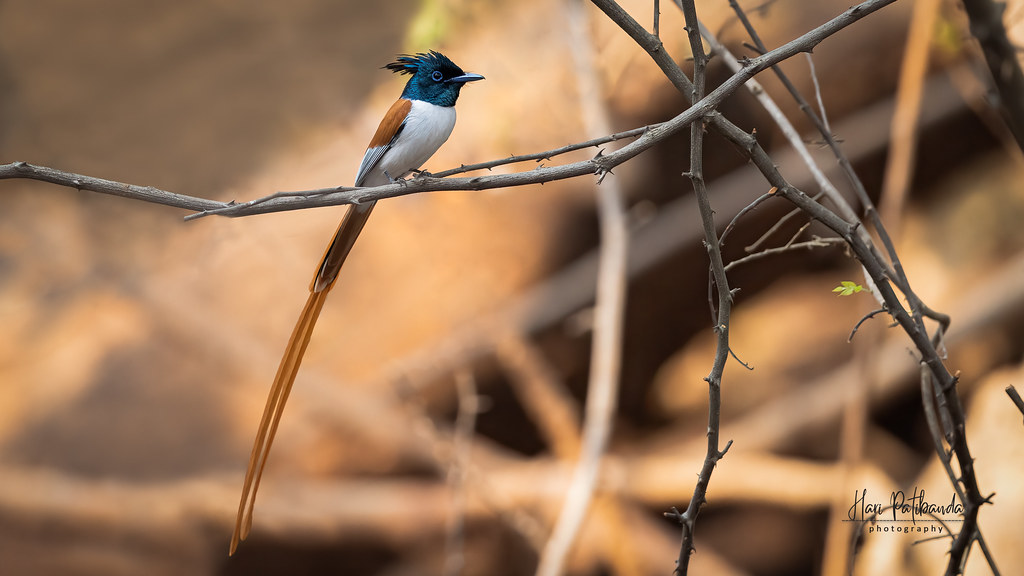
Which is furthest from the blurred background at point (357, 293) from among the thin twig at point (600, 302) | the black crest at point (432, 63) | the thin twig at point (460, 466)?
the black crest at point (432, 63)

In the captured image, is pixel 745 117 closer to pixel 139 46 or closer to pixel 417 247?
pixel 417 247

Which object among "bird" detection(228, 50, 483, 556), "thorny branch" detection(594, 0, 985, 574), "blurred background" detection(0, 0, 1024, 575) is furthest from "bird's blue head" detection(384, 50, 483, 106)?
"blurred background" detection(0, 0, 1024, 575)

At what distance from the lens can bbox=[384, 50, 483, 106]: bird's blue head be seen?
133 centimetres

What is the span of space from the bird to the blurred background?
137 cm

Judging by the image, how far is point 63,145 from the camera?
2.76 metres

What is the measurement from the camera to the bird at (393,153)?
102 centimetres

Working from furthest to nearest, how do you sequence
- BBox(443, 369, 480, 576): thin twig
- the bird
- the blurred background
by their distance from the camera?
the blurred background, BBox(443, 369, 480, 576): thin twig, the bird

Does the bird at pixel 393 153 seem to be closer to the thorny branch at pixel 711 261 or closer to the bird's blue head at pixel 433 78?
the bird's blue head at pixel 433 78

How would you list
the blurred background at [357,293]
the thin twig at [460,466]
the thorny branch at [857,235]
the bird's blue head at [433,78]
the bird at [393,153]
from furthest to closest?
1. the blurred background at [357,293]
2. the thin twig at [460,466]
3. the bird's blue head at [433,78]
4. the bird at [393,153]
5. the thorny branch at [857,235]

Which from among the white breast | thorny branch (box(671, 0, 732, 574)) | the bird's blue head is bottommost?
thorny branch (box(671, 0, 732, 574))

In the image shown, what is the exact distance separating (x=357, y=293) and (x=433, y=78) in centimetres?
164

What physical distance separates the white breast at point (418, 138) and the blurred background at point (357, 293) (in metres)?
1.47

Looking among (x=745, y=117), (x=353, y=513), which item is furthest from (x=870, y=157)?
(x=353, y=513)

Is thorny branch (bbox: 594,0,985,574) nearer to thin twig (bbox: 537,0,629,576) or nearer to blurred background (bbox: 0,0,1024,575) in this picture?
thin twig (bbox: 537,0,629,576)
